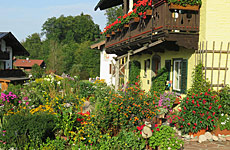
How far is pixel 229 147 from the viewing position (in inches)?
262

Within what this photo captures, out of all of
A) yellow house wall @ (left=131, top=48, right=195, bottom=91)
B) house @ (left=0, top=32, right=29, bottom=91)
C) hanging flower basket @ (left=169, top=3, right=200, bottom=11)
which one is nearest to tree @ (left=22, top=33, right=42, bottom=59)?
house @ (left=0, top=32, right=29, bottom=91)

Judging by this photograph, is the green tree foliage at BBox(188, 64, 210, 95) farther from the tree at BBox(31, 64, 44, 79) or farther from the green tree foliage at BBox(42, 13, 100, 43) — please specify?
the green tree foliage at BBox(42, 13, 100, 43)

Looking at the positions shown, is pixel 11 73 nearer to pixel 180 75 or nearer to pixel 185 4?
pixel 180 75

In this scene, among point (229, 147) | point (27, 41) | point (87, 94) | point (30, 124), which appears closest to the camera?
point (30, 124)

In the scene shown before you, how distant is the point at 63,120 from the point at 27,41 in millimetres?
76801

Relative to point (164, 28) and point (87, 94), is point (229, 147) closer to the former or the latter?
point (164, 28)

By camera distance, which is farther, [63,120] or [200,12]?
[200,12]

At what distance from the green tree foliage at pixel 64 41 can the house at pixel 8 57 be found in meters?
14.9

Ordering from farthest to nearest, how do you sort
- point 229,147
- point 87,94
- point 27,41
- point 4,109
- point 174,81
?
point 27,41 < point 87,94 < point 174,81 < point 4,109 < point 229,147

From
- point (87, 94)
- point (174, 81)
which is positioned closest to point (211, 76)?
point (174, 81)

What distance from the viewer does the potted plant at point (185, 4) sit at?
26.9ft

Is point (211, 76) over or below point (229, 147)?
over

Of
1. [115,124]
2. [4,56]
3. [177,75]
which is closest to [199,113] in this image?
[115,124]

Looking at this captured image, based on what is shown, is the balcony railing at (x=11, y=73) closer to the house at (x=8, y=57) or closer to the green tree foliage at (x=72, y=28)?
the house at (x=8, y=57)
